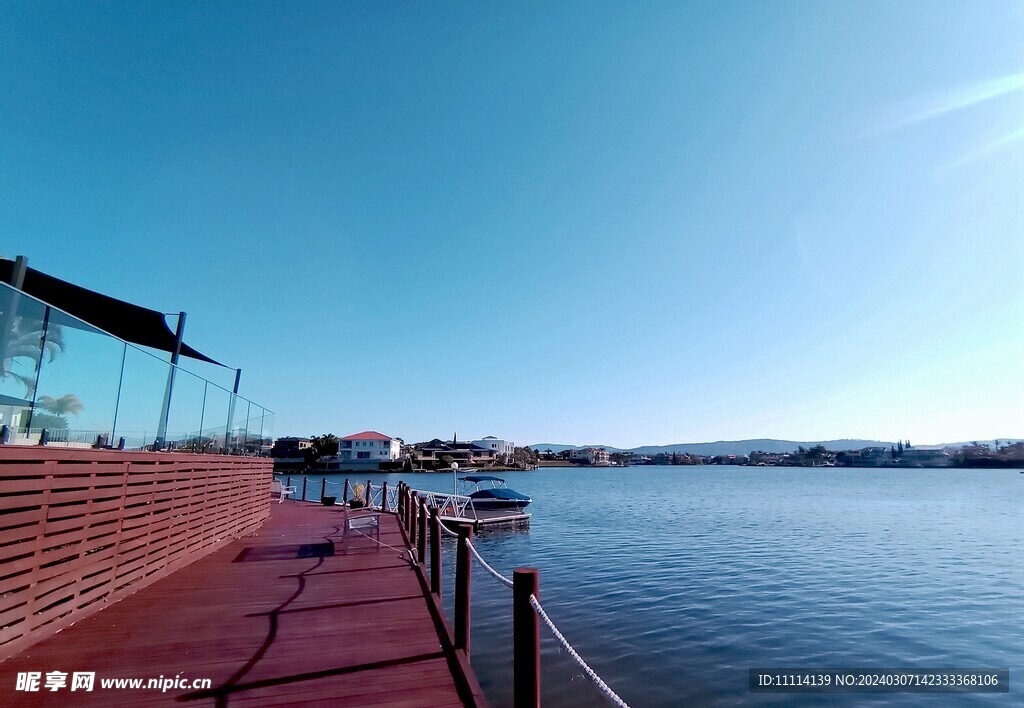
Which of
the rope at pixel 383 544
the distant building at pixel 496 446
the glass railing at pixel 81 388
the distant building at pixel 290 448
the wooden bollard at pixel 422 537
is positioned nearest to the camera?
the glass railing at pixel 81 388

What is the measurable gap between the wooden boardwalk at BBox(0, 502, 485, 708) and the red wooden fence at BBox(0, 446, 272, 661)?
10.5 inches

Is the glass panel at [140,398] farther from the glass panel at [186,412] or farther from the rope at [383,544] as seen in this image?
the rope at [383,544]

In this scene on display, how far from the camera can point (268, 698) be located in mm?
4305

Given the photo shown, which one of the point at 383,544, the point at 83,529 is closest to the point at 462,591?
the point at 83,529

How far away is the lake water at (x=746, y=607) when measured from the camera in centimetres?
922

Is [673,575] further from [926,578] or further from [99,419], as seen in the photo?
[99,419]

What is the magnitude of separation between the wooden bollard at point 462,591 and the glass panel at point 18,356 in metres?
4.45

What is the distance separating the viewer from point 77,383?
6500 millimetres

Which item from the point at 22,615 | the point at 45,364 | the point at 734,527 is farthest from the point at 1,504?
the point at 734,527

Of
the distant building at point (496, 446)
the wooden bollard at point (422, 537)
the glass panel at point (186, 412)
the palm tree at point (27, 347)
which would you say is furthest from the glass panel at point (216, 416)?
the distant building at point (496, 446)

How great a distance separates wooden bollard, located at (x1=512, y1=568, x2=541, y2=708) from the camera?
12.5 feet

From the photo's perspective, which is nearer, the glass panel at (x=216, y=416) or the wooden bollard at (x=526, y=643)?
→ the wooden bollard at (x=526, y=643)

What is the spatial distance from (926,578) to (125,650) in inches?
837

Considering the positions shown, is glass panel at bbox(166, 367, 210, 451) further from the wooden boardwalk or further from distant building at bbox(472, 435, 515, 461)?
distant building at bbox(472, 435, 515, 461)
